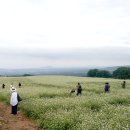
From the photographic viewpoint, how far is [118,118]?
658 inches

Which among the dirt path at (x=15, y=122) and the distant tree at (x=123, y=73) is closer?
the dirt path at (x=15, y=122)

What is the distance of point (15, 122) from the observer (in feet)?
70.3

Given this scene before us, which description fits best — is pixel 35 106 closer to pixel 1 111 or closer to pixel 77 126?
pixel 1 111

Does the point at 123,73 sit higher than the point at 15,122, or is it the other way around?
the point at 123,73

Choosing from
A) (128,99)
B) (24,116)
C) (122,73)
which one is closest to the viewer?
(24,116)

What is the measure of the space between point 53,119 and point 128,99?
12.4m

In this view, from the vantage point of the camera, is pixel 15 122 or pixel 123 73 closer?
pixel 15 122

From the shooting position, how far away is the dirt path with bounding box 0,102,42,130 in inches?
759

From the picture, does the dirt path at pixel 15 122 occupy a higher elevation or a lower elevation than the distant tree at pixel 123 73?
lower

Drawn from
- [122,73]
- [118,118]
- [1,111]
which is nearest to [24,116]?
[1,111]

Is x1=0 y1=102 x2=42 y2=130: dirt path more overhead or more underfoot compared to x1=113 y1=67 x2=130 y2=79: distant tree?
more underfoot

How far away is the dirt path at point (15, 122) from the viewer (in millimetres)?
19283

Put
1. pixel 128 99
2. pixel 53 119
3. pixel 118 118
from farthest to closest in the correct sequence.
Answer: pixel 128 99 < pixel 53 119 < pixel 118 118

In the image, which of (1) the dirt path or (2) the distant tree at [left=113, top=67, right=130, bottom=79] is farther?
(2) the distant tree at [left=113, top=67, right=130, bottom=79]
